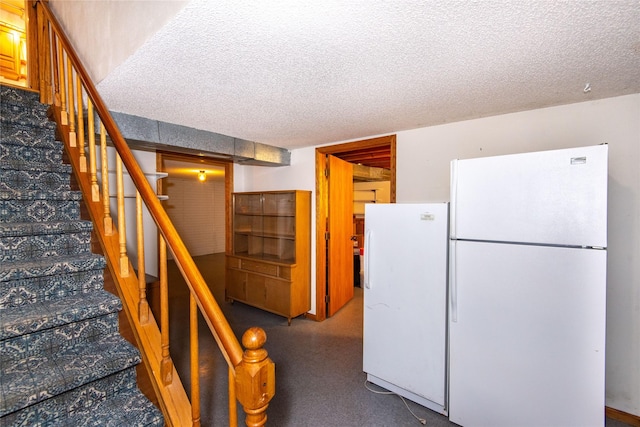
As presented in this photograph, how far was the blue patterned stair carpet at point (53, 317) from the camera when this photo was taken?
118 centimetres

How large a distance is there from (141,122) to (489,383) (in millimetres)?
3168

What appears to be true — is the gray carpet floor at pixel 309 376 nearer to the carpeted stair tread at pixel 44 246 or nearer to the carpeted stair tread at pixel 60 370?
the carpeted stair tread at pixel 60 370

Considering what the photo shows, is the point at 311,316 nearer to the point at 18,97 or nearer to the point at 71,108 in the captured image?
the point at 71,108

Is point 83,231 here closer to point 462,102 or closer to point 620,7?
point 462,102

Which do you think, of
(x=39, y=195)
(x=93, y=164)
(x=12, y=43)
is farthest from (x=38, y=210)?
(x=12, y=43)

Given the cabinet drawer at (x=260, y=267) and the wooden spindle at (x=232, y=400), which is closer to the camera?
the wooden spindle at (x=232, y=400)

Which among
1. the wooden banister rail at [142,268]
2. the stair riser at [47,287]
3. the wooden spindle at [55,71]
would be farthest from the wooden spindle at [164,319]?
the wooden spindle at [55,71]

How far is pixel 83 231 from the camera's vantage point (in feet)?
5.95

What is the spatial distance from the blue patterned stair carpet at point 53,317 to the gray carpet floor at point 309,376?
0.93 m

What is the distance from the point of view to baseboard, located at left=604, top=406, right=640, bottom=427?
1.99 m

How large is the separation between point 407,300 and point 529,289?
80cm

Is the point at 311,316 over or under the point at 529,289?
under

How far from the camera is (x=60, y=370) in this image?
4.05 feet

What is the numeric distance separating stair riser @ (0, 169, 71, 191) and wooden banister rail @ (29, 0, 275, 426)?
5.4 inches
